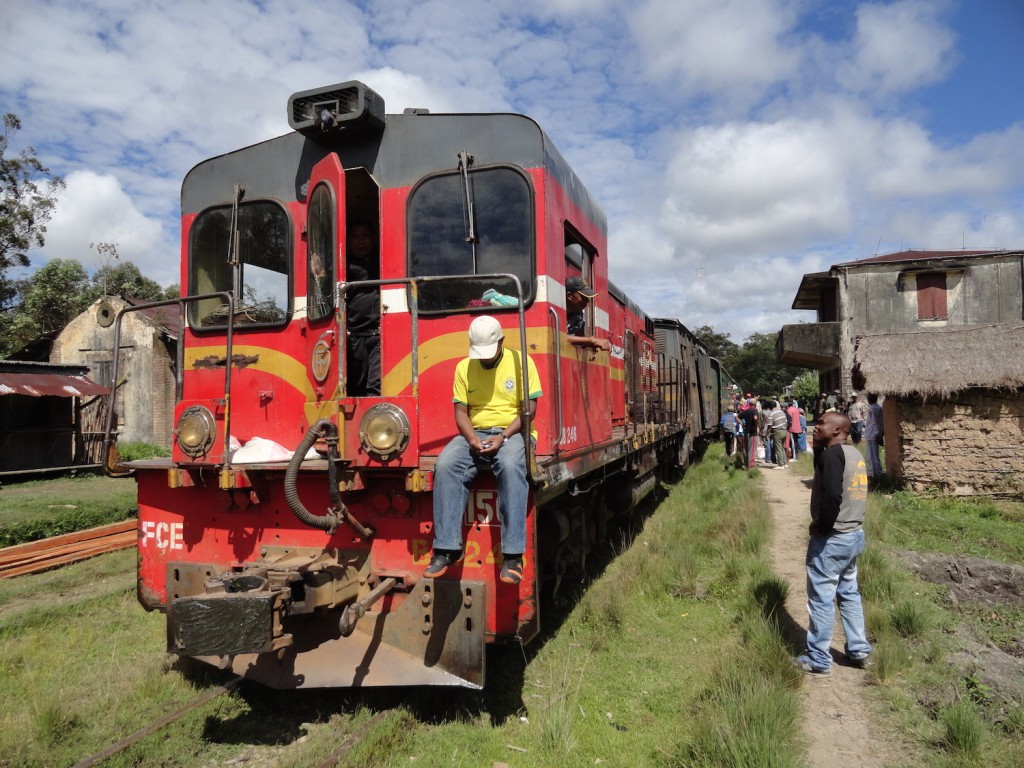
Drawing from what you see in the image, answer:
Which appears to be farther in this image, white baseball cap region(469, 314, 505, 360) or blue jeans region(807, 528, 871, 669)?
blue jeans region(807, 528, 871, 669)

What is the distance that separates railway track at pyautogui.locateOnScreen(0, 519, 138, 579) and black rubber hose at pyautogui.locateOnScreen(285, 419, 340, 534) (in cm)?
607

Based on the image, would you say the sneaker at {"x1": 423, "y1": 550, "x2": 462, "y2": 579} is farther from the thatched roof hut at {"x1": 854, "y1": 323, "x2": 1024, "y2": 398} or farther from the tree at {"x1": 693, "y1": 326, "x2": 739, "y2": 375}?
the tree at {"x1": 693, "y1": 326, "x2": 739, "y2": 375}

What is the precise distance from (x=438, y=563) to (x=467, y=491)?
0.42 meters

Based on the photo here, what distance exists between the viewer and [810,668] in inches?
183

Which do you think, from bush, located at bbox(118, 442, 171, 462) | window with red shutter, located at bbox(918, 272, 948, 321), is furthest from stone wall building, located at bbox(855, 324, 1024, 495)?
bush, located at bbox(118, 442, 171, 462)

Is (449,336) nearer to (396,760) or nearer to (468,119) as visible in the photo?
(468,119)

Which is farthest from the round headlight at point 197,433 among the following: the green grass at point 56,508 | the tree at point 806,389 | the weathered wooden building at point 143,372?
the tree at point 806,389

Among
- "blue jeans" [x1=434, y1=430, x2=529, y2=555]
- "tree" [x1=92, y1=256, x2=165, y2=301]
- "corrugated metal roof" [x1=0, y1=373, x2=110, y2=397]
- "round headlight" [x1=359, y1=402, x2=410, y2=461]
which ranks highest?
"tree" [x1=92, y1=256, x2=165, y2=301]

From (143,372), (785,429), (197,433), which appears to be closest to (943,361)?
(785,429)

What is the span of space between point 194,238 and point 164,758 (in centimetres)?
348

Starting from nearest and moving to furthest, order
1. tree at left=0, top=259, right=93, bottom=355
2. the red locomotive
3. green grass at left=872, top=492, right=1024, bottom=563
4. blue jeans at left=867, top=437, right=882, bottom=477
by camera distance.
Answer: the red locomotive, green grass at left=872, top=492, right=1024, bottom=563, blue jeans at left=867, top=437, right=882, bottom=477, tree at left=0, top=259, right=93, bottom=355

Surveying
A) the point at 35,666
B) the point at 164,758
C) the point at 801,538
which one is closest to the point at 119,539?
the point at 35,666

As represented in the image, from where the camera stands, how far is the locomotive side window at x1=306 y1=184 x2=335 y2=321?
13.4ft

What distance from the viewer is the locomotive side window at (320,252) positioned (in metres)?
4.09
